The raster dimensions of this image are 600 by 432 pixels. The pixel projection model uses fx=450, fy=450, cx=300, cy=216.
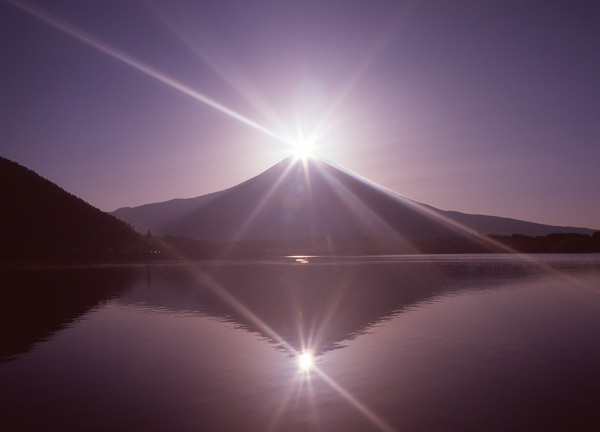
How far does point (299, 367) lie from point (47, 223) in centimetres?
13586

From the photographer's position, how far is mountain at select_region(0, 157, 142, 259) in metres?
118

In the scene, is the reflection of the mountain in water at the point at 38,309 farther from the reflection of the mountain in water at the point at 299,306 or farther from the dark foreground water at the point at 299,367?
the reflection of the mountain in water at the point at 299,306

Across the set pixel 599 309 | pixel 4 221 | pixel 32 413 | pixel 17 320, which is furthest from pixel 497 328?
pixel 4 221

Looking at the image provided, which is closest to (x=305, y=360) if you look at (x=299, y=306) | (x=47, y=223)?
(x=299, y=306)

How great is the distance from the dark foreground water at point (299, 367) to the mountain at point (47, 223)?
98.3 m

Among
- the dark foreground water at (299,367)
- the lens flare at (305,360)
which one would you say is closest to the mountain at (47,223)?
the dark foreground water at (299,367)

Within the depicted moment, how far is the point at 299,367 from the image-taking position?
15562 mm

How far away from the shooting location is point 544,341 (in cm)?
1994

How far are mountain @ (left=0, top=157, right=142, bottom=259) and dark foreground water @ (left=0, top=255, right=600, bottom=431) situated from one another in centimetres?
9826

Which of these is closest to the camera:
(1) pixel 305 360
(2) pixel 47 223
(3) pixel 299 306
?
(1) pixel 305 360

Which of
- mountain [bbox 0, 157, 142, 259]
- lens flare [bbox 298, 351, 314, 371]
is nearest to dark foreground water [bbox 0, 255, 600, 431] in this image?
lens flare [bbox 298, 351, 314, 371]

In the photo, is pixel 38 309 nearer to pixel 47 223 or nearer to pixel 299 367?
pixel 299 367

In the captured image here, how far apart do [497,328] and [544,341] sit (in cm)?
314

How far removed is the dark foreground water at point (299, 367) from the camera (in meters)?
10.8
